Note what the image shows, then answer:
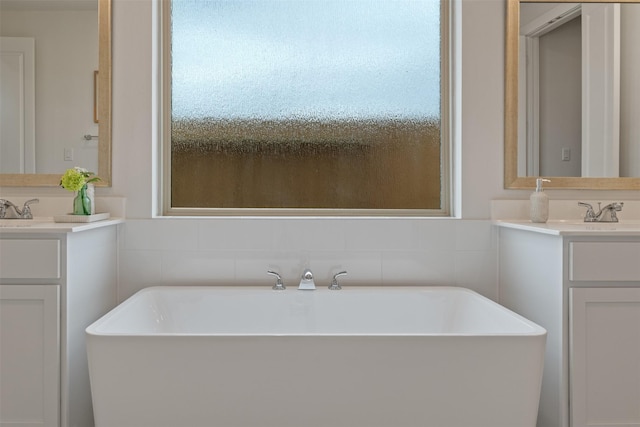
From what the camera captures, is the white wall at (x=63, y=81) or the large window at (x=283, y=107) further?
the large window at (x=283, y=107)

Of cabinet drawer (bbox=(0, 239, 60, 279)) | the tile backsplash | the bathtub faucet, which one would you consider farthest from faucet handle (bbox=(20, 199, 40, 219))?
the bathtub faucet

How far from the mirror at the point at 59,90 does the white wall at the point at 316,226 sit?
0.06 meters

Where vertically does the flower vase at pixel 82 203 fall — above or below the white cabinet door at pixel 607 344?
above

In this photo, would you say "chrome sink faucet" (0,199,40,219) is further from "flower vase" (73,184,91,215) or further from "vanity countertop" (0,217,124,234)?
"flower vase" (73,184,91,215)

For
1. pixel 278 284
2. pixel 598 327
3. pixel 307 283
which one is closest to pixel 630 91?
pixel 598 327

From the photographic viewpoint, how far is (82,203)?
2064 mm

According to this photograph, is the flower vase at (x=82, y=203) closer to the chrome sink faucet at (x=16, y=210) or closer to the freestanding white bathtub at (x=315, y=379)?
the chrome sink faucet at (x=16, y=210)

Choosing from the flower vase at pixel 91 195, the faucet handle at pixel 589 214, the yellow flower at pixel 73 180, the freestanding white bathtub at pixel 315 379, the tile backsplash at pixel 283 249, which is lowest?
the freestanding white bathtub at pixel 315 379

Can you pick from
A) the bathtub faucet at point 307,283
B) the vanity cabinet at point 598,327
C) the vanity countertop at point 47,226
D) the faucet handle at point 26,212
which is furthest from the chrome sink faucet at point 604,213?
the faucet handle at point 26,212

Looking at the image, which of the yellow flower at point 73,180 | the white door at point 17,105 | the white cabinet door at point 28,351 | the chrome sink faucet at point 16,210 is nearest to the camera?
the white cabinet door at point 28,351

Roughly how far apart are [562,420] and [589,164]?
1.24m

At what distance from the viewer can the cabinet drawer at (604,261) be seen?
5.57 ft

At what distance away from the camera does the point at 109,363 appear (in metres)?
1.46

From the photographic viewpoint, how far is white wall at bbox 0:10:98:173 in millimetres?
2273
